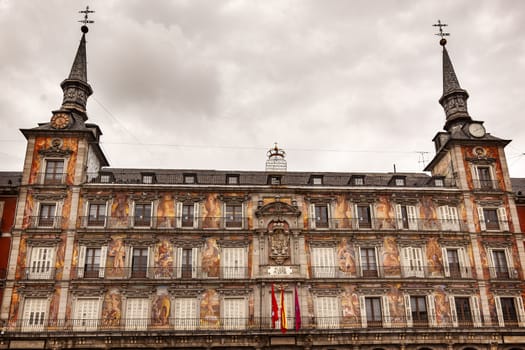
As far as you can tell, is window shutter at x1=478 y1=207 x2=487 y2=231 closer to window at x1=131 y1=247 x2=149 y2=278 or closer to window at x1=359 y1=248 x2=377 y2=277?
window at x1=359 y1=248 x2=377 y2=277

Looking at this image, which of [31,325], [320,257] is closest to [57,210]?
[31,325]

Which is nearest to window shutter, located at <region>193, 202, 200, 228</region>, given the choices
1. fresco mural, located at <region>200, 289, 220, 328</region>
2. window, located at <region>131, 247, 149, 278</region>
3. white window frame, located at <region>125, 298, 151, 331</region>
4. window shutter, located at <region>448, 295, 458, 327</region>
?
window, located at <region>131, 247, 149, 278</region>

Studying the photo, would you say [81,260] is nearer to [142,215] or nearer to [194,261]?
[142,215]

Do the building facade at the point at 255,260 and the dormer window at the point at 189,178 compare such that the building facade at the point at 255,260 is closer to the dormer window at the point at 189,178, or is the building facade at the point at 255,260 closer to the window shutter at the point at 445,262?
the window shutter at the point at 445,262

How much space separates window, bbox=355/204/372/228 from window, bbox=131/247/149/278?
52.7ft

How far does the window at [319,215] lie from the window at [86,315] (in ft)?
54.5

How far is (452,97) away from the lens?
46.0 m

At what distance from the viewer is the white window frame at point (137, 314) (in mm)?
35312

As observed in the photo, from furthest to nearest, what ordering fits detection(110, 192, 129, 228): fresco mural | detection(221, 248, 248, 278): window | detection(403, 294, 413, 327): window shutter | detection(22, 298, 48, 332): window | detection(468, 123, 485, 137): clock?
detection(468, 123, 485, 137): clock
detection(110, 192, 129, 228): fresco mural
detection(221, 248, 248, 278): window
detection(403, 294, 413, 327): window shutter
detection(22, 298, 48, 332): window

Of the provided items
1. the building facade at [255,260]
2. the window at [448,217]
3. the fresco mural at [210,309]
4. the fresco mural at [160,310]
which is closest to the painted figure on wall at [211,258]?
the building facade at [255,260]

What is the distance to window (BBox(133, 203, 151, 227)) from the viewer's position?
38.4 metres

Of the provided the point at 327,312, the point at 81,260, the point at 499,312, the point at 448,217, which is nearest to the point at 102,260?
the point at 81,260

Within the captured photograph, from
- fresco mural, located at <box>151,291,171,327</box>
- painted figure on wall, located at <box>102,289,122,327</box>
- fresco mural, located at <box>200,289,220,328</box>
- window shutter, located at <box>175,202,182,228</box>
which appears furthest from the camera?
window shutter, located at <box>175,202,182,228</box>

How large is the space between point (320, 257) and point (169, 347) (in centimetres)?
1240
